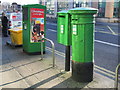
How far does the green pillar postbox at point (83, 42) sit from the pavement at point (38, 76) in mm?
270

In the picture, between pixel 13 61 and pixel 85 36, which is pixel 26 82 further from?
pixel 13 61

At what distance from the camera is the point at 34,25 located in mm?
7969

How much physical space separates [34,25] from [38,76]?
3.03 meters

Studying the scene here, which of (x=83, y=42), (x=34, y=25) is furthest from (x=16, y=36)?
(x=83, y=42)

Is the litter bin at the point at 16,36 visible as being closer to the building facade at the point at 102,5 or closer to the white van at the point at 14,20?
the white van at the point at 14,20

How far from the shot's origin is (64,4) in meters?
68.9

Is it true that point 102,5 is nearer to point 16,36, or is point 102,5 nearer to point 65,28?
point 16,36

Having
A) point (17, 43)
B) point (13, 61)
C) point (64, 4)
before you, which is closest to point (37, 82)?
point (13, 61)

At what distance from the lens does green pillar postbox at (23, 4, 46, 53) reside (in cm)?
789

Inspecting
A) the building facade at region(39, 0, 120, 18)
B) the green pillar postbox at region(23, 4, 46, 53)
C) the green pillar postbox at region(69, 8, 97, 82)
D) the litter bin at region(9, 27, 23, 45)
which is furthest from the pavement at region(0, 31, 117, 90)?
the building facade at region(39, 0, 120, 18)

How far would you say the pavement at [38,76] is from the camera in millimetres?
4828

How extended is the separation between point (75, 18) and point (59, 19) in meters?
1.08

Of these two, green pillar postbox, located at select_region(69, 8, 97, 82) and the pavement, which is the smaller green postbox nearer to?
green pillar postbox, located at select_region(69, 8, 97, 82)

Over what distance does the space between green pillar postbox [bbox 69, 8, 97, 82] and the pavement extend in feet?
0.88
